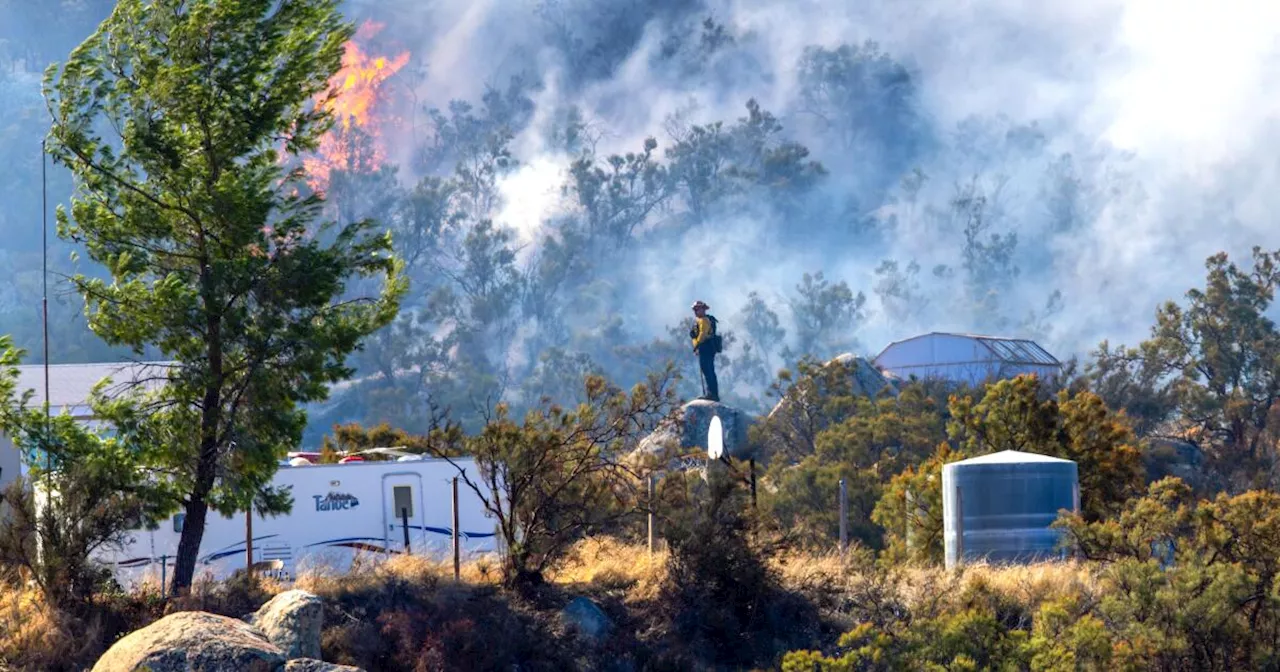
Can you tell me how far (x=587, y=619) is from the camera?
73.4ft

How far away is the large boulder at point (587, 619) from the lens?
22.2 metres

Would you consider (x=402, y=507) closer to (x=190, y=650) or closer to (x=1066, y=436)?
(x=190, y=650)

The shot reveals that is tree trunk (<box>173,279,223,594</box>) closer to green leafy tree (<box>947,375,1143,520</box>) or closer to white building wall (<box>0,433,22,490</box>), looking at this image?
white building wall (<box>0,433,22,490</box>)

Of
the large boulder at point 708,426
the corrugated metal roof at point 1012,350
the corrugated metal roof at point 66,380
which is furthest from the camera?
the corrugated metal roof at point 1012,350

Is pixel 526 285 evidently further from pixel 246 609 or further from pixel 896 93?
pixel 246 609

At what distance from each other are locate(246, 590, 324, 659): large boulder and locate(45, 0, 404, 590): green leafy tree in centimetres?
318

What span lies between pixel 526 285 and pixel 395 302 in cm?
11993

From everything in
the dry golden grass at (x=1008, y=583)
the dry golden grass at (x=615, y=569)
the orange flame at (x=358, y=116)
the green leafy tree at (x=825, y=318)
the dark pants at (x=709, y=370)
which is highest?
the orange flame at (x=358, y=116)

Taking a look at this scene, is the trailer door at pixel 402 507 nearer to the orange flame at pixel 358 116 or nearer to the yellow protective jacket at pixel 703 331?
the yellow protective jacket at pixel 703 331

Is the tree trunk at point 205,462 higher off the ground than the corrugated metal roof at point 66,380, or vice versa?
the corrugated metal roof at point 66,380

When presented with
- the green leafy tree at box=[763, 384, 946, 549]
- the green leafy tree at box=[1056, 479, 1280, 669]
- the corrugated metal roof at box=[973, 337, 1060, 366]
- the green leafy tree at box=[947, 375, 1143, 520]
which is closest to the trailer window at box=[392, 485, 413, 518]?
the green leafy tree at box=[763, 384, 946, 549]

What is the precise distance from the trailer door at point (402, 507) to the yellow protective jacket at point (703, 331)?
28.7 meters

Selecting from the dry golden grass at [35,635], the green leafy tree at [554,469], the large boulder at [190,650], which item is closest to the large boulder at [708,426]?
the green leafy tree at [554,469]

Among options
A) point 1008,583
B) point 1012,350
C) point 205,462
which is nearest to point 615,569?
point 1008,583
